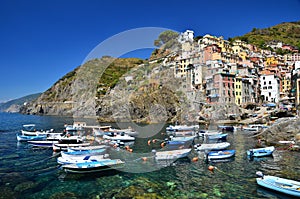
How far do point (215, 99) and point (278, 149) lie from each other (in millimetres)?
35179

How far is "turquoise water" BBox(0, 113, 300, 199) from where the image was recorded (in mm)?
15828

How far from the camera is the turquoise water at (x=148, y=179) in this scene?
15828mm

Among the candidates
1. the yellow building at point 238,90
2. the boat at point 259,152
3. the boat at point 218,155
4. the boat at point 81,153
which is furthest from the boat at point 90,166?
the yellow building at point 238,90

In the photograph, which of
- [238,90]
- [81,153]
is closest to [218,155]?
[81,153]

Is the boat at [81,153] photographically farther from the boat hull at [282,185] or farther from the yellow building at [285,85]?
the yellow building at [285,85]

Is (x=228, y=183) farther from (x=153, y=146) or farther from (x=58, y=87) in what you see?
(x=58, y=87)

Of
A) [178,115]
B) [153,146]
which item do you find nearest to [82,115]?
[178,115]

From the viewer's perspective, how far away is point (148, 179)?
18.7 metres

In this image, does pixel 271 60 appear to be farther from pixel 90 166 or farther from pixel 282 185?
pixel 90 166

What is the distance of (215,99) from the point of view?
63.2m

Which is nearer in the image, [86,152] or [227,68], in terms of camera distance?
[86,152]

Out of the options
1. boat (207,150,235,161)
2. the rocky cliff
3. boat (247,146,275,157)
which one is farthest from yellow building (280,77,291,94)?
boat (207,150,235,161)

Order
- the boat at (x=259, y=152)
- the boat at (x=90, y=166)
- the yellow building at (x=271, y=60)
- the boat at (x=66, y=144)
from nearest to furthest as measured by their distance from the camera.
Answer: the boat at (x=90, y=166)
the boat at (x=259, y=152)
the boat at (x=66, y=144)
the yellow building at (x=271, y=60)

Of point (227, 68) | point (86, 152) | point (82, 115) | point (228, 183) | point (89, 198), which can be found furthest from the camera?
point (82, 115)
